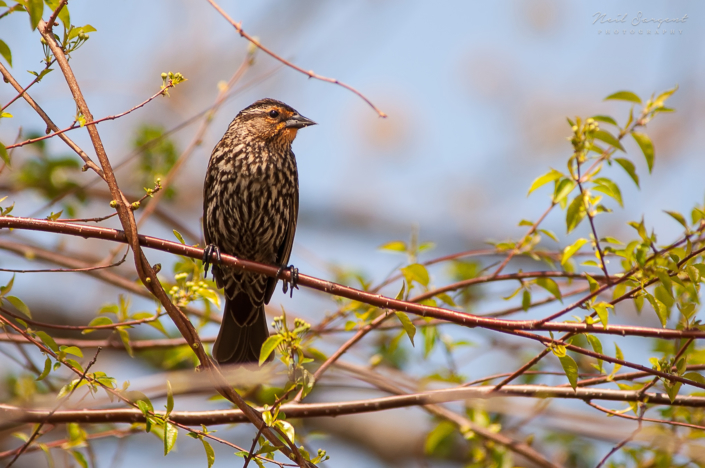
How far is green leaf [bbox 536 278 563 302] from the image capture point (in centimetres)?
313

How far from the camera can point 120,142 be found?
8180mm

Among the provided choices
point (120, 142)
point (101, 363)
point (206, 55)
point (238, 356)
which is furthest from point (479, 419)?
point (206, 55)

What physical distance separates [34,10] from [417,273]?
64.1 inches

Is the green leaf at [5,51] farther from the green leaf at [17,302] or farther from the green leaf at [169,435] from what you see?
the green leaf at [169,435]

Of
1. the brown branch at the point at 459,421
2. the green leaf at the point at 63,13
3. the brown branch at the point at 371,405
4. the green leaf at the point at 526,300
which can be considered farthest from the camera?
the brown branch at the point at 459,421

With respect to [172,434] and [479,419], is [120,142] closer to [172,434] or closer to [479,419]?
[479,419]

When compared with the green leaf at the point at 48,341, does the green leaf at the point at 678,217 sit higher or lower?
higher

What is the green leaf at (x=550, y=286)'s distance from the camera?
3.13m

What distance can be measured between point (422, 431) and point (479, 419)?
8.09 feet

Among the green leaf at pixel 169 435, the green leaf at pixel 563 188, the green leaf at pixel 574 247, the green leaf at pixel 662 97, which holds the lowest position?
the green leaf at pixel 169 435

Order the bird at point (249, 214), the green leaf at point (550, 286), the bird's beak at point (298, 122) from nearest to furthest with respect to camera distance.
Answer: the green leaf at point (550, 286) → the bird at point (249, 214) → the bird's beak at point (298, 122)

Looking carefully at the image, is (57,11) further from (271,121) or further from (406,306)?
(271,121)

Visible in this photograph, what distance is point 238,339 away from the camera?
403 centimetres

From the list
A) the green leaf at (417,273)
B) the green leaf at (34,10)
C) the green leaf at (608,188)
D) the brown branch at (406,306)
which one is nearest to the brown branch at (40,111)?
the brown branch at (406,306)
